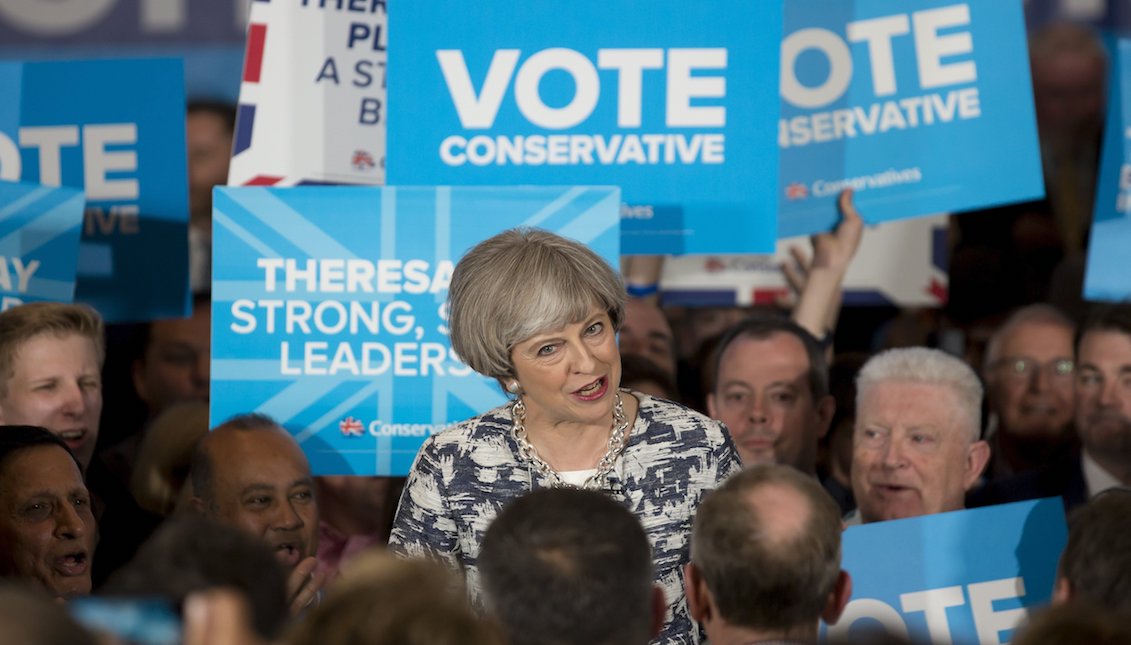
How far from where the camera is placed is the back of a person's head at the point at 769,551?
242 centimetres

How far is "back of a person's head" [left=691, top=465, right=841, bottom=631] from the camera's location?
2420mm

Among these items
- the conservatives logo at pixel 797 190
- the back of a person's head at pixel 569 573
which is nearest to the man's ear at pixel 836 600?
the back of a person's head at pixel 569 573

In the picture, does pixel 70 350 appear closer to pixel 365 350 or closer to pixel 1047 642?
pixel 365 350

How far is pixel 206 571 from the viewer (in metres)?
1.76

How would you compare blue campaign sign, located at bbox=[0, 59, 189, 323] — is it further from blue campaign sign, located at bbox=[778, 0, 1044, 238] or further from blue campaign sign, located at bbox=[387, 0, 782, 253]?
blue campaign sign, located at bbox=[778, 0, 1044, 238]

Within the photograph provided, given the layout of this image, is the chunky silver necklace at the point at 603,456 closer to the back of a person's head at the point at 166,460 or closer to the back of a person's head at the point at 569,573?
the back of a person's head at the point at 569,573

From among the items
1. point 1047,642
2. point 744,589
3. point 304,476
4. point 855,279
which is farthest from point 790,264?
point 1047,642

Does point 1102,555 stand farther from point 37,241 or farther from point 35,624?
point 37,241

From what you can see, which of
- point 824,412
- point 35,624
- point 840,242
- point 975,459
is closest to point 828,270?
point 840,242

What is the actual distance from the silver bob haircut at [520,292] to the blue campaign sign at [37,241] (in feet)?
5.47

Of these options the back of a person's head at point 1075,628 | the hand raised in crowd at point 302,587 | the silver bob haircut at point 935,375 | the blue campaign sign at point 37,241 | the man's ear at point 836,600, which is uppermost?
the blue campaign sign at point 37,241

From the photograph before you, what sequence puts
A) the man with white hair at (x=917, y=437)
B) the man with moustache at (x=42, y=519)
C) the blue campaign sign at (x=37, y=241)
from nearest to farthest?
the man with moustache at (x=42, y=519) → the man with white hair at (x=917, y=437) → the blue campaign sign at (x=37, y=241)

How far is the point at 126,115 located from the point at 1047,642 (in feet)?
11.8

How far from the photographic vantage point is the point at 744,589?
2.42 m
